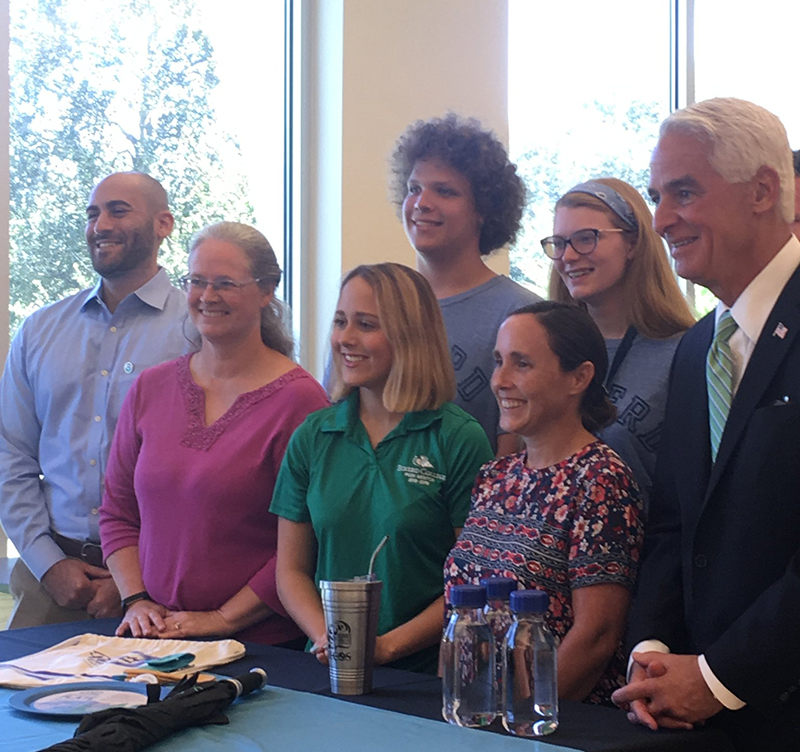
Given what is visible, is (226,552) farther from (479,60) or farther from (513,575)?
(479,60)

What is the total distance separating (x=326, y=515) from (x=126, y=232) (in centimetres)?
134

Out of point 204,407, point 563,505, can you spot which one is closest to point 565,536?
point 563,505

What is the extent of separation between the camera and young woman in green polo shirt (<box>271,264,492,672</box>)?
2.27 meters

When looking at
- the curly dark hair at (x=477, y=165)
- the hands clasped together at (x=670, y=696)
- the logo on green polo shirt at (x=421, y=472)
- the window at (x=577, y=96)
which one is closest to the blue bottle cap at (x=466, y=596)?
the hands clasped together at (x=670, y=696)

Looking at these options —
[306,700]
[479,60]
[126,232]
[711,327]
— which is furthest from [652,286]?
[479,60]

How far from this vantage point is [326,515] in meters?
2.33

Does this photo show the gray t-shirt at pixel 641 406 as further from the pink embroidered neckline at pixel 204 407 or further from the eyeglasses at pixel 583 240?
the pink embroidered neckline at pixel 204 407

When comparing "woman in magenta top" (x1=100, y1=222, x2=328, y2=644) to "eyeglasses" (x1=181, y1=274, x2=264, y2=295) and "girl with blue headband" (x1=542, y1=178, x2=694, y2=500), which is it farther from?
"girl with blue headband" (x1=542, y1=178, x2=694, y2=500)

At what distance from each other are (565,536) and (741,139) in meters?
0.78

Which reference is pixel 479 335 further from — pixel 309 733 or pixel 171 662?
pixel 309 733

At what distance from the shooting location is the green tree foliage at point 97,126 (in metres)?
3.91

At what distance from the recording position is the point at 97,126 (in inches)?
163

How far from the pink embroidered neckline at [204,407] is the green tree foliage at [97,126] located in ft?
4.69

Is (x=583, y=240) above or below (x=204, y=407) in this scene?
above
